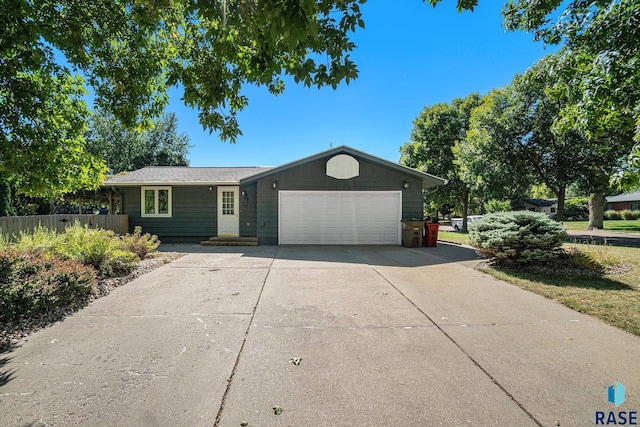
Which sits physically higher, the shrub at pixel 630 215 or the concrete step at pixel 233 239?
the shrub at pixel 630 215

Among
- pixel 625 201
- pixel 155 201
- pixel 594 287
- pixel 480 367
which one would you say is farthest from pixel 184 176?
pixel 625 201

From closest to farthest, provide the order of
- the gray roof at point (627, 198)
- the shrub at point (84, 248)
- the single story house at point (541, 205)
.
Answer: the shrub at point (84, 248)
the gray roof at point (627, 198)
the single story house at point (541, 205)

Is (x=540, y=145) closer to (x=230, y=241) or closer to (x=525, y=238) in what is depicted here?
(x=525, y=238)

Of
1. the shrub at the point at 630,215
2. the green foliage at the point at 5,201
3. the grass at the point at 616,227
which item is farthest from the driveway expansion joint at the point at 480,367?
the shrub at the point at 630,215

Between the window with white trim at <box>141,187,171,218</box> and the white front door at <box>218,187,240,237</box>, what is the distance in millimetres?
2276

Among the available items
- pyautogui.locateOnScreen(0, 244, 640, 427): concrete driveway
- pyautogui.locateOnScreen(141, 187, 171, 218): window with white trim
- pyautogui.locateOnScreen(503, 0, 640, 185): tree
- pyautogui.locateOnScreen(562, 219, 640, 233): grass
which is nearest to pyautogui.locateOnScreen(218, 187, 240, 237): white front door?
pyautogui.locateOnScreen(141, 187, 171, 218): window with white trim

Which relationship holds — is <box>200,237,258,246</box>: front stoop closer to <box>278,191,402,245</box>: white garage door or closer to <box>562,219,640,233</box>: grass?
<box>278,191,402,245</box>: white garage door

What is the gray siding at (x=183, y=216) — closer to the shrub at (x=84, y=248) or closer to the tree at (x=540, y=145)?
the shrub at (x=84, y=248)

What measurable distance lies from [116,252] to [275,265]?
3.49 meters

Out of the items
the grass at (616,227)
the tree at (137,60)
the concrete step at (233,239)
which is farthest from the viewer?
the grass at (616,227)

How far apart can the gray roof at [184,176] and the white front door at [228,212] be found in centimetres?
58

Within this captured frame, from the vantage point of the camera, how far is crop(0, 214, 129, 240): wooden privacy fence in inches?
303

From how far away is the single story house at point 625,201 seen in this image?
125ft

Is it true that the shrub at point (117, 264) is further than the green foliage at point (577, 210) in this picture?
No
